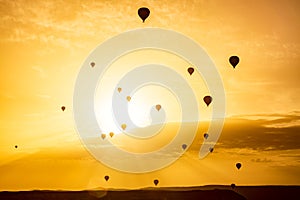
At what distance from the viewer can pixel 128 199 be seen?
4366cm

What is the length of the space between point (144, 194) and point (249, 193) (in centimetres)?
1303

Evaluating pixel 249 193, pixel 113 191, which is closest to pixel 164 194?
pixel 113 191

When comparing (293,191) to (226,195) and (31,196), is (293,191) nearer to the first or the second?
(226,195)

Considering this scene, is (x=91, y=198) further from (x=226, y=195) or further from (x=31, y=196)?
(x=226, y=195)

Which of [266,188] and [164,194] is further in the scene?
[266,188]

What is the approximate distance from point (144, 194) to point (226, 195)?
1001 cm

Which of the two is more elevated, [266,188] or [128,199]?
[266,188]

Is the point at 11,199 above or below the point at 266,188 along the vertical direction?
below

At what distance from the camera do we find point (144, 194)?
46.2 meters

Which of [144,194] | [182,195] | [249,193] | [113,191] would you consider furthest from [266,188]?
[113,191]

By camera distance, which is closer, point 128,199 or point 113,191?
point 128,199

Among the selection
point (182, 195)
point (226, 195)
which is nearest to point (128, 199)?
point (182, 195)

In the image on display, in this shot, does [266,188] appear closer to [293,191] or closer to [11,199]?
[293,191]

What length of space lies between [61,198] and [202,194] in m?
17.1
